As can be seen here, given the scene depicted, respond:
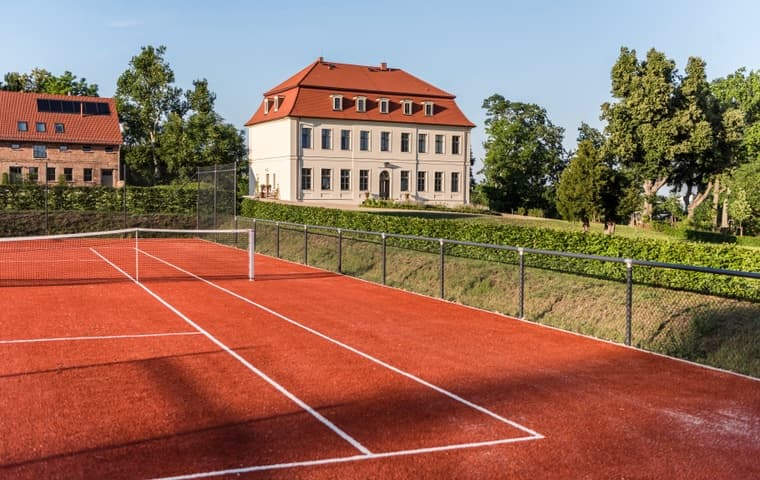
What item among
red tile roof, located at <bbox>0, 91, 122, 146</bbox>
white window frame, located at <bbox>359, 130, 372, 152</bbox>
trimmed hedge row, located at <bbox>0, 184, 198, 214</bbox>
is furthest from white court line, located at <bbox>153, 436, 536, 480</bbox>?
red tile roof, located at <bbox>0, 91, 122, 146</bbox>

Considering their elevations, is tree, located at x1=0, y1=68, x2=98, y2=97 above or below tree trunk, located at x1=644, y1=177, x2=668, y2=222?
above

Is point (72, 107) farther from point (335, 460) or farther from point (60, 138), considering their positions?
point (335, 460)

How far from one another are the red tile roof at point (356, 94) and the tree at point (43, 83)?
1138 inches

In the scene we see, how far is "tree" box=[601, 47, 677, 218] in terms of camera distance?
5469 centimetres

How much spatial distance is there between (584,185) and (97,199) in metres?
28.1

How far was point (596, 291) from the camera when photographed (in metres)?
17.2

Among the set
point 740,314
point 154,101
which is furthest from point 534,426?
point 154,101

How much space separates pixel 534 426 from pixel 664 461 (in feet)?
4.68

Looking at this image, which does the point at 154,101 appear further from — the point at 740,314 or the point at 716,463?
the point at 716,463

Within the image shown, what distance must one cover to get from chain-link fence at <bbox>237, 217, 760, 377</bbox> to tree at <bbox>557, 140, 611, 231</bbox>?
764 inches

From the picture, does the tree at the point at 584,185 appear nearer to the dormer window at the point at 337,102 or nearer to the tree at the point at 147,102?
the dormer window at the point at 337,102

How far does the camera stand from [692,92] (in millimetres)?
55125

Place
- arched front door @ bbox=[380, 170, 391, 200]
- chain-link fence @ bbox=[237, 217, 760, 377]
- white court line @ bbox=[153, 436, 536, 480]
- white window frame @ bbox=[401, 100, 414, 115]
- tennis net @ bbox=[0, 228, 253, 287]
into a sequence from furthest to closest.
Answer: white window frame @ bbox=[401, 100, 414, 115] → arched front door @ bbox=[380, 170, 391, 200] → tennis net @ bbox=[0, 228, 253, 287] → chain-link fence @ bbox=[237, 217, 760, 377] → white court line @ bbox=[153, 436, 536, 480]

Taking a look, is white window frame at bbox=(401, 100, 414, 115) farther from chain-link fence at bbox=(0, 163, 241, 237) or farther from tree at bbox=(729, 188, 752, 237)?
tree at bbox=(729, 188, 752, 237)
